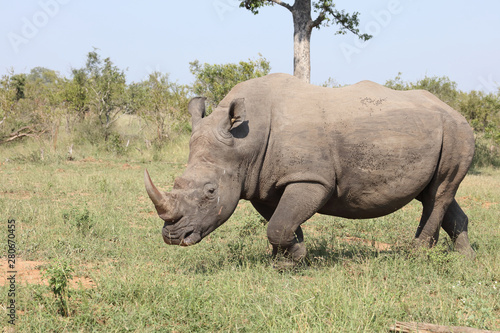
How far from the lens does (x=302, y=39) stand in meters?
14.1

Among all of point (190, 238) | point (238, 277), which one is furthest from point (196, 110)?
point (238, 277)

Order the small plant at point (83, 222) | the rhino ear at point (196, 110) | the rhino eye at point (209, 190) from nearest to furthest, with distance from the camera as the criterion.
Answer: the rhino eye at point (209, 190)
the rhino ear at point (196, 110)
the small plant at point (83, 222)

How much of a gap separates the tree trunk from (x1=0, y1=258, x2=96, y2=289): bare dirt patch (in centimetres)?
1010

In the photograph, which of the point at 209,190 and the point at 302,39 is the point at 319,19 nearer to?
the point at 302,39

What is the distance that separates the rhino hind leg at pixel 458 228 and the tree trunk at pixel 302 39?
8.59 m

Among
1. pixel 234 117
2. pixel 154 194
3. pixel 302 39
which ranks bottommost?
pixel 154 194

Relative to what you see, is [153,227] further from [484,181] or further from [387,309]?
[484,181]

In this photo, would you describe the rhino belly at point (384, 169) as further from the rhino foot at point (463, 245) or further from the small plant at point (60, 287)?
the small plant at point (60, 287)

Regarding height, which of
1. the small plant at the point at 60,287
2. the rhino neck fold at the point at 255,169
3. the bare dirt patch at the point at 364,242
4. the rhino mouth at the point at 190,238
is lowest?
the bare dirt patch at the point at 364,242

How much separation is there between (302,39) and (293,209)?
10.3 metres

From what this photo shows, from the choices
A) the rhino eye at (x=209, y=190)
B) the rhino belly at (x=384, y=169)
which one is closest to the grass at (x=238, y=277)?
the rhino belly at (x=384, y=169)

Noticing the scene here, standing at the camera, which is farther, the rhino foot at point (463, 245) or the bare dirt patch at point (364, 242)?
the bare dirt patch at point (364, 242)

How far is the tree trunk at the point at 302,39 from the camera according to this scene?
13914 millimetres

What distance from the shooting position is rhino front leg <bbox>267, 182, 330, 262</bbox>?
4.65 meters
